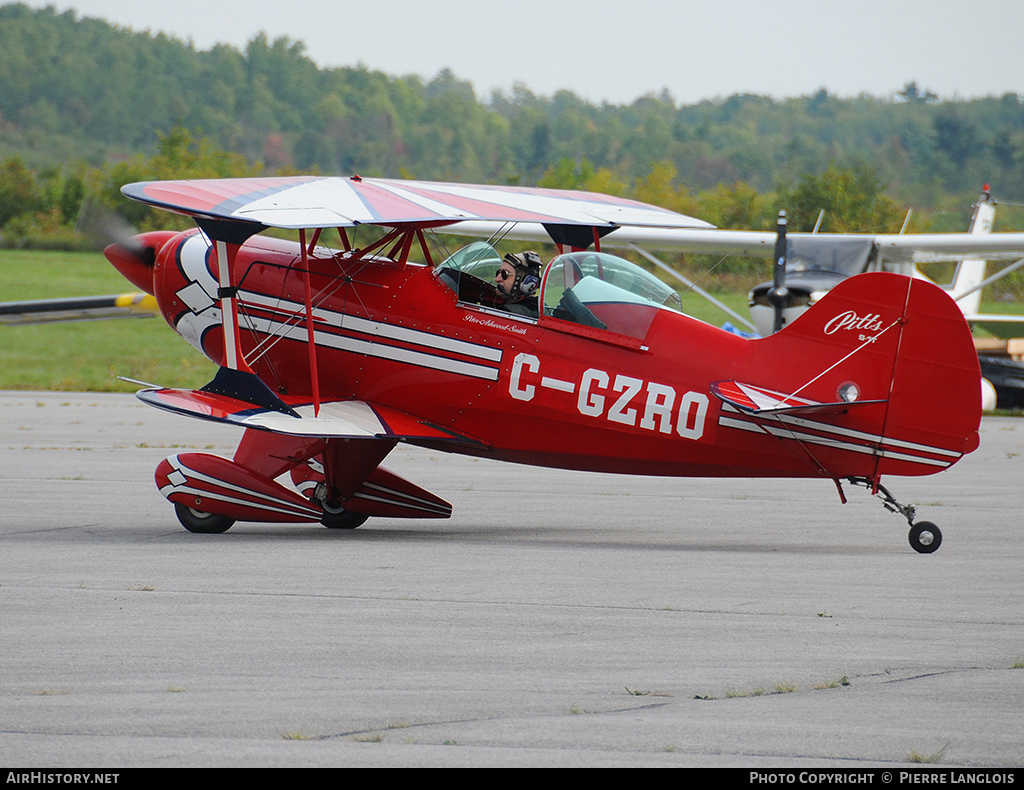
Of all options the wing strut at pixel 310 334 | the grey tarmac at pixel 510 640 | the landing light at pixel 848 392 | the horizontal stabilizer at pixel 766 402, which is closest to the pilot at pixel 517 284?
the wing strut at pixel 310 334

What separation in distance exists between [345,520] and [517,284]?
244 cm

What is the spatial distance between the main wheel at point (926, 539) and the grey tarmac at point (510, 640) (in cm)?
8

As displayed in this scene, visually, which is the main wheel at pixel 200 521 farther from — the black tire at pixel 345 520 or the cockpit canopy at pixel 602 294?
the cockpit canopy at pixel 602 294

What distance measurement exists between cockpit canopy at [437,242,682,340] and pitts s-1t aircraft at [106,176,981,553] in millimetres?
15

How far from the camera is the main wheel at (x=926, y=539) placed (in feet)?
28.9

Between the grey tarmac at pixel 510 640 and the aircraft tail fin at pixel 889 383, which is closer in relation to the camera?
the grey tarmac at pixel 510 640

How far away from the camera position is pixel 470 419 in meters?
9.37

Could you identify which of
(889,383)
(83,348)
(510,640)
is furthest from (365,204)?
(83,348)

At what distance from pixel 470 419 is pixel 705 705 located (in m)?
4.78

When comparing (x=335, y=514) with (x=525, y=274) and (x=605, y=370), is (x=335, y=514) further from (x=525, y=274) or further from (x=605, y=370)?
(x=605, y=370)

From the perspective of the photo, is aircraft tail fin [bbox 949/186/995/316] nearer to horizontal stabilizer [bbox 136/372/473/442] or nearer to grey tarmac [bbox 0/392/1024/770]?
grey tarmac [bbox 0/392/1024/770]

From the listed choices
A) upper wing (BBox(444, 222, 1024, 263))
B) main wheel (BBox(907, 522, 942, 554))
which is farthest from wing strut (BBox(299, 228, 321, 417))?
upper wing (BBox(444, 222, 1024, 263))
